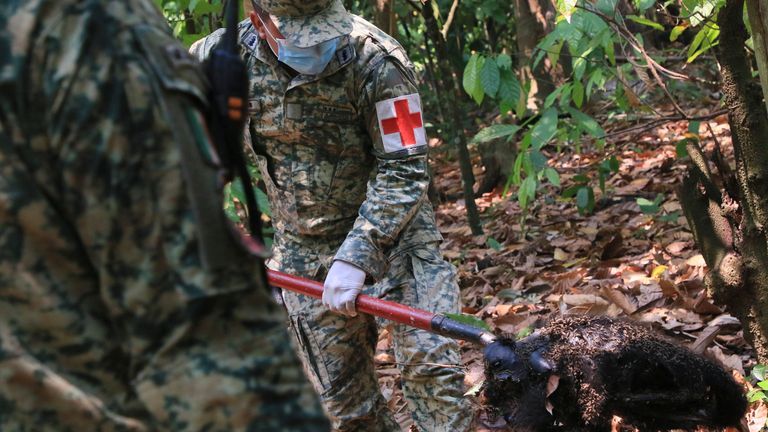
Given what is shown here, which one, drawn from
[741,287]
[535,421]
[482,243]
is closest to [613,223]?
[482,243]

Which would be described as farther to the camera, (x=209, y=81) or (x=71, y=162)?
(x=209, y=81)

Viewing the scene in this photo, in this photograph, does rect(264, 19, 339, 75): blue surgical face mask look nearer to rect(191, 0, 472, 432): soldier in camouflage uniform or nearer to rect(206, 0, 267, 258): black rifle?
rect(191, 0, 472, 432): soldier in camouflage uniform

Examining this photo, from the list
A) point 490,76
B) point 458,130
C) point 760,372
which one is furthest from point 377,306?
point 458,130

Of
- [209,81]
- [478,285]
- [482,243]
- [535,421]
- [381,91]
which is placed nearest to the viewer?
[209,81]

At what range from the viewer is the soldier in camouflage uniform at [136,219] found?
1210mm

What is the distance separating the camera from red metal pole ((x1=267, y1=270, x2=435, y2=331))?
259 cm

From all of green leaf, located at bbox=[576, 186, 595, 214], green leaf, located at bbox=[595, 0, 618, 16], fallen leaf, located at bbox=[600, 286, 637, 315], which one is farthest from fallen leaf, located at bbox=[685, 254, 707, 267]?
green leaf, located at bbox=[595, 0, 618, 16]

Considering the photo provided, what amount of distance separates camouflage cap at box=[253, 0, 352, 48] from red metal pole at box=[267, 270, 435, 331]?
795 millimetres

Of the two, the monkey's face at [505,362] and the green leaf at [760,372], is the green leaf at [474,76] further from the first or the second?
the monkey's face at [505,362]

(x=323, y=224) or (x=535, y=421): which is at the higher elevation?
(x=323, y=224)

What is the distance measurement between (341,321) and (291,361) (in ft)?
6.37

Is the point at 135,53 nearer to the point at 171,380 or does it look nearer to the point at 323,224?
the point at 171,380

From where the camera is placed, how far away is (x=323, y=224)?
3270mm

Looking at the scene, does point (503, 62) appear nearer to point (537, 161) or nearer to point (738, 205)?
point (537, 161)
